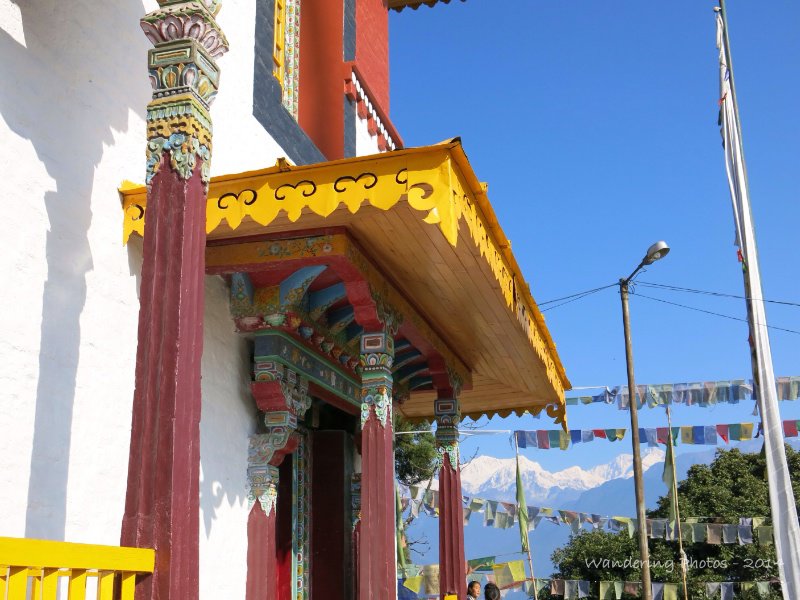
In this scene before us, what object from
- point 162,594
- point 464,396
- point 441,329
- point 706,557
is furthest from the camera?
point 706,557

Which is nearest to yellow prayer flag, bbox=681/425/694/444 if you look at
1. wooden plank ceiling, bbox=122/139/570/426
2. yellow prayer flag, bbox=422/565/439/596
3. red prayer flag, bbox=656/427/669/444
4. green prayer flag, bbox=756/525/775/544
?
red prayer flag, bbox=656/427/669/444

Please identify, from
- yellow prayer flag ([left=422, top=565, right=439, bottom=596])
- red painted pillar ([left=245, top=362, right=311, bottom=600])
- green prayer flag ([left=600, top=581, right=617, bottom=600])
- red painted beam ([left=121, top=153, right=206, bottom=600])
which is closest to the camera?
red painted beam ([left=121, top=153, right=206, bottom=600])

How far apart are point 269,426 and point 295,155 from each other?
8.20 feet

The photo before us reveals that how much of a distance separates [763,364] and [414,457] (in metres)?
12.6

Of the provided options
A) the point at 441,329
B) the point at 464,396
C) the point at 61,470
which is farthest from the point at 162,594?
the point at 464,396

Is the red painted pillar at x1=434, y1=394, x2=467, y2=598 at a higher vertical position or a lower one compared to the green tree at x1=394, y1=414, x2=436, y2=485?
lower

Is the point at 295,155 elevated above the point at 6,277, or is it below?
above

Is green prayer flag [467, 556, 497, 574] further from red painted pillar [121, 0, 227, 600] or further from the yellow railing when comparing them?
the yellow railing

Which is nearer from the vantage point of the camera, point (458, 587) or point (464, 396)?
point (458, 587)

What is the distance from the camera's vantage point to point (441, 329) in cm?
747

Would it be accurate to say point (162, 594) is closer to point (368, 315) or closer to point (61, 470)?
point (61, 470)

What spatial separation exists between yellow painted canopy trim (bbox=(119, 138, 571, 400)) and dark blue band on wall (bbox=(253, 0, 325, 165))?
214 cm

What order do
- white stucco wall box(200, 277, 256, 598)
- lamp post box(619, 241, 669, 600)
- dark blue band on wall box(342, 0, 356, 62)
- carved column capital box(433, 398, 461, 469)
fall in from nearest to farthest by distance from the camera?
white stucco wall box(200, 277, 256, 598) → carved column capital box(433, 398, 461, 469) → dark blue band on wall box(342, 0, 356, 62) → lamp post box(619, 241, 669, 600)

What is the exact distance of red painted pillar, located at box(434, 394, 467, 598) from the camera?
26.9ft
